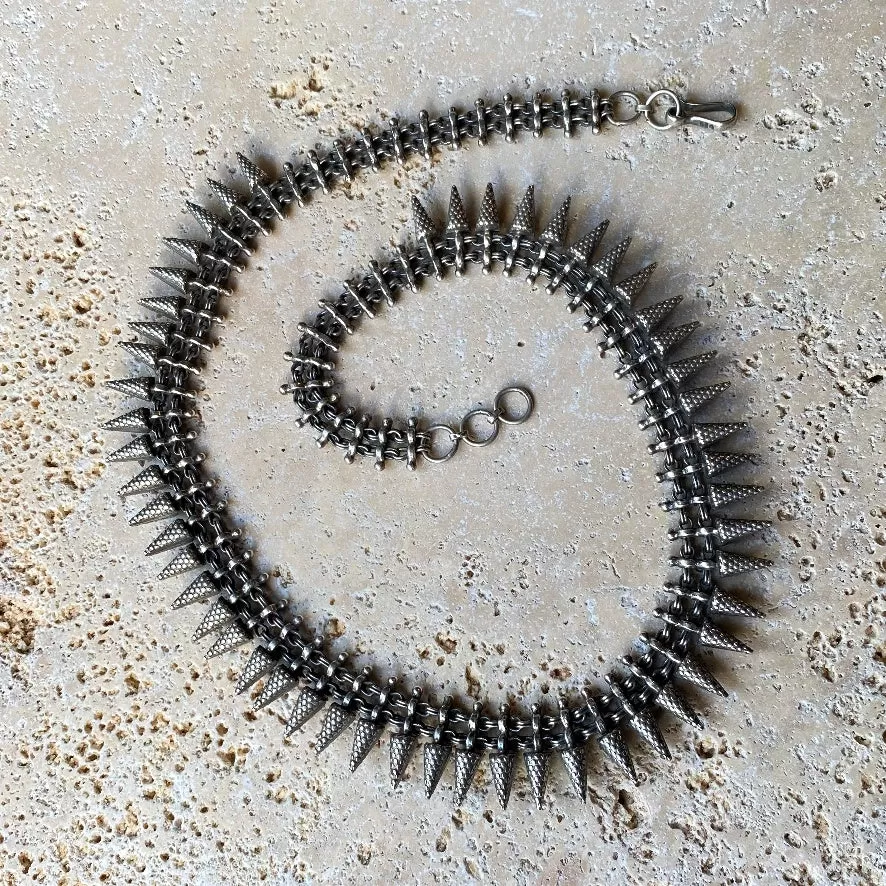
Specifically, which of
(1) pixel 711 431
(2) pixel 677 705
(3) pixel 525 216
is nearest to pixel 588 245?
(3) pixel 525 216

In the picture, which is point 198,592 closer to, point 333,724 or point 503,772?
point 333,724

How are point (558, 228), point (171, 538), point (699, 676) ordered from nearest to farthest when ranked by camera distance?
1. point (699, 676)
2. point (558, 228)
3. point (171, 538)

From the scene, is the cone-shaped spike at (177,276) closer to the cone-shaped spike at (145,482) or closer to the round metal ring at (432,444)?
the cone-shaped spike at (145,482)

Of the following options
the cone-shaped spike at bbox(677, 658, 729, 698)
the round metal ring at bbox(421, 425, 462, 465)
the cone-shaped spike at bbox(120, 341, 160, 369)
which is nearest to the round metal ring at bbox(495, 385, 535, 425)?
the round metal ring at bbox(421, 425, 462, 465)

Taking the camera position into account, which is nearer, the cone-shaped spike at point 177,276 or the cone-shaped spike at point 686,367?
the cone-shaped spike at point 686,367

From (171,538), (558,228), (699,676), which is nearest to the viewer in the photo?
(699,676)

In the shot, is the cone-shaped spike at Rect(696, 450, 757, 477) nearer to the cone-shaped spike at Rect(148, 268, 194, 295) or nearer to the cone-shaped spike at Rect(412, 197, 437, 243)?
the cone-shaped spike at Rect(412, 197, 437, 243)

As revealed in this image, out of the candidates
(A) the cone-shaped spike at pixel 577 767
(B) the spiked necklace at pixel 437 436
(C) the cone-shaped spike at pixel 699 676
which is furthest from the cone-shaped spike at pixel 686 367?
(A) the cone-shaped spike at pixel 577 767
